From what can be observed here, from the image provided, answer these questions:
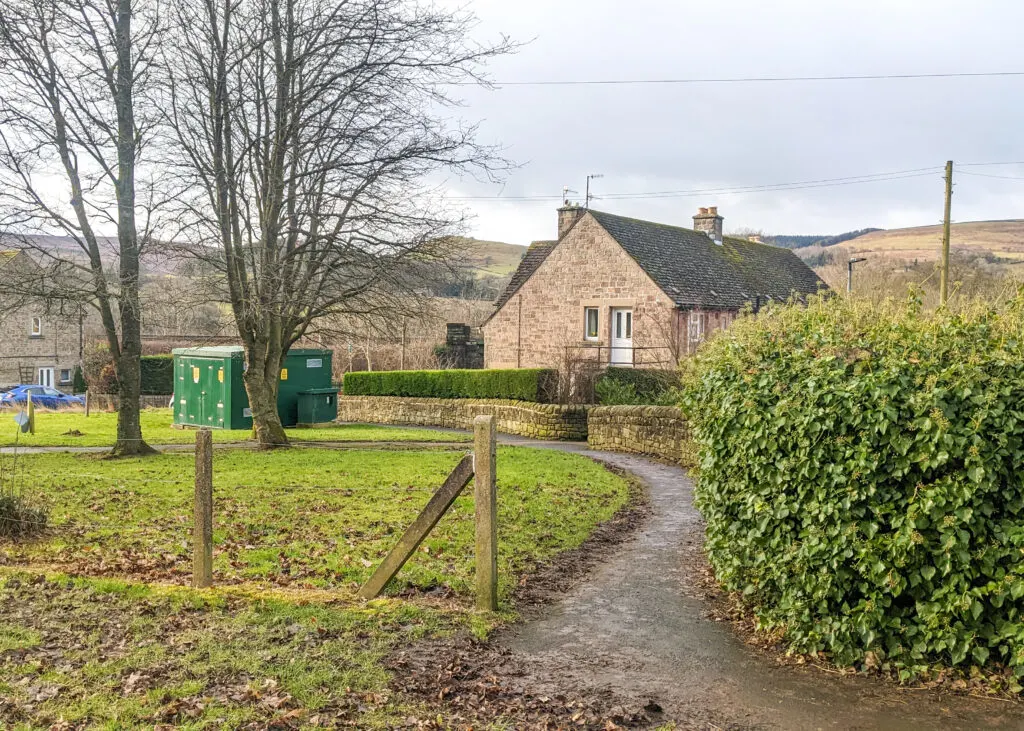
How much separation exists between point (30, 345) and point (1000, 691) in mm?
61049

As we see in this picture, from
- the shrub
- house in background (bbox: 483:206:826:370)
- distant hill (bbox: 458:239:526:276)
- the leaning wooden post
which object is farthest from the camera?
the shrub

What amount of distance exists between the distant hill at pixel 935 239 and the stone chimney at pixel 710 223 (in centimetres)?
4817

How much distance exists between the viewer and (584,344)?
1368 inches

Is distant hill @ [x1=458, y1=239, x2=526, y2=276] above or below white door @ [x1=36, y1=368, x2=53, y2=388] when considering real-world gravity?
above

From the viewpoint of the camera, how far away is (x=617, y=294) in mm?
34500

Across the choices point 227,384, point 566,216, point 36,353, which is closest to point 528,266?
point 566,216

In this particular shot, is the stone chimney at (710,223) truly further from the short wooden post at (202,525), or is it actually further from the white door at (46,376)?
the white door at (46,376)

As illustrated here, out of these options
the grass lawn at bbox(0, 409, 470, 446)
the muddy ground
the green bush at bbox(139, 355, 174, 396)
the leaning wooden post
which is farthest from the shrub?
the leaning wooden post

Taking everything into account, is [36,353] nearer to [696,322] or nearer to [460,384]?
[460,384]

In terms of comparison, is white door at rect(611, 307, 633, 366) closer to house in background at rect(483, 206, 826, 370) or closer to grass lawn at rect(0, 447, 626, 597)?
house in background at rect(483, 206, 826, 370)

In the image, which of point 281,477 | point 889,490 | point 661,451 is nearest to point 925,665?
point 889,490

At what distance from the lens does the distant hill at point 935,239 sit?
87.4 metres

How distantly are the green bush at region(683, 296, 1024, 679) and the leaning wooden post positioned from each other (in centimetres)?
188

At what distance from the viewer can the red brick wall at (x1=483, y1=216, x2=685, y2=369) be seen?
3331 centimetres
